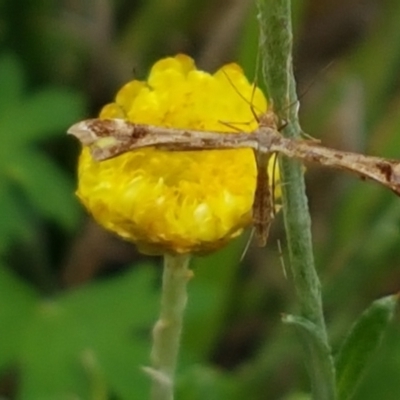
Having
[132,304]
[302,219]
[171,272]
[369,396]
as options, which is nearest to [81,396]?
[132,304]

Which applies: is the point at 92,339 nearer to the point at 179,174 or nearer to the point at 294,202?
the point at 179,174

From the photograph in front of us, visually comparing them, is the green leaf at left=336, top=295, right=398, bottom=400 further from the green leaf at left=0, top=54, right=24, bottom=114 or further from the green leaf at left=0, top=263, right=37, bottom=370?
the green leaf at left=0, top=54, right=24, bottom=114

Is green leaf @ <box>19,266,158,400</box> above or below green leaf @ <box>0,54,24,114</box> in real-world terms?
below

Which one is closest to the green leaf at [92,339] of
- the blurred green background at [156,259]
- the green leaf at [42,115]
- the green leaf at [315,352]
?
the blurred green background at [156,259]

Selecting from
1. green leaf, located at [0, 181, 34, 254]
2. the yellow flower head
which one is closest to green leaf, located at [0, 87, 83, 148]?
green leaf, located at [0, 181, 34, 254]

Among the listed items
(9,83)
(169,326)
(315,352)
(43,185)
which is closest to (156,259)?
(43,185)

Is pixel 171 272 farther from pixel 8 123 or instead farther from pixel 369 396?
pixel 8 123

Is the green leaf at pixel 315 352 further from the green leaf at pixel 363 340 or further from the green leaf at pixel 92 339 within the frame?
the green leaf at pixel 92 339
